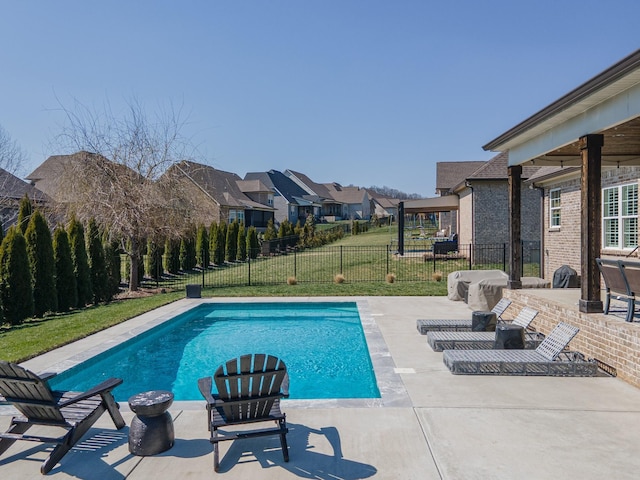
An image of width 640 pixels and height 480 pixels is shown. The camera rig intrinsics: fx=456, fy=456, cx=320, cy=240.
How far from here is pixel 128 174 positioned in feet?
53.8

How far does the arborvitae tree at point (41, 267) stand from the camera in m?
12.1

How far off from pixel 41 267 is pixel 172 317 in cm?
402

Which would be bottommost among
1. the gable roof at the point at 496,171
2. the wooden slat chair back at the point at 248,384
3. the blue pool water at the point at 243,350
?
the blue pool water at the point at 243,350

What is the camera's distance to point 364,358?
872cm

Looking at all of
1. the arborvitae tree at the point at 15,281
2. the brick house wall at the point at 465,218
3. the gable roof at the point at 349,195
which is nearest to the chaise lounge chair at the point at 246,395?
the arborvitae tree at the point at 15,281

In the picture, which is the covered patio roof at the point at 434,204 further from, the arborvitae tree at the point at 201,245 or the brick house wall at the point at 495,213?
the arborvitae tree at the point at 201,245

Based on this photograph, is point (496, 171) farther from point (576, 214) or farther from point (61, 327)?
point (61, 327)

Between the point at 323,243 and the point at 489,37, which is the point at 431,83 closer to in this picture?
the point at 489,37

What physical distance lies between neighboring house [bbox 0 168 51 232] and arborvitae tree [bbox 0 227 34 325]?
16.1m

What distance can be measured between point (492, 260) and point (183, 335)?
16037 mm

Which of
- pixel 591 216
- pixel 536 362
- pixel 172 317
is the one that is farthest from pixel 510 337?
pixel 172 317

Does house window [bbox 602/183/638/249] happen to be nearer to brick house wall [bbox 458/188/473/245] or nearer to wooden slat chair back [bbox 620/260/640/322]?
wooden slat chair back [bbox 620/260/640/322]

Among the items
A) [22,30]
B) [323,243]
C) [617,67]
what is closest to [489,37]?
[617,67]

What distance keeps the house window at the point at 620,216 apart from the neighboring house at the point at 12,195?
89.0 feet
